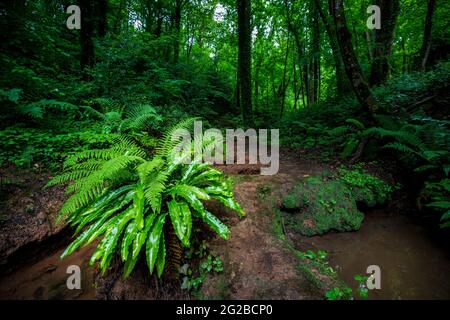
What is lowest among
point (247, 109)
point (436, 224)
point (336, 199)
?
point (436, 224)

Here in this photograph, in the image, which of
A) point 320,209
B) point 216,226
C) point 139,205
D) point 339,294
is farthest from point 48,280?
point 320,209

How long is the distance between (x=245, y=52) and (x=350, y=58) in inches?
110

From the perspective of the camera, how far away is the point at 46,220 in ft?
9.85

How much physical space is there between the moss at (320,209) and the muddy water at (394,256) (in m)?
0.14

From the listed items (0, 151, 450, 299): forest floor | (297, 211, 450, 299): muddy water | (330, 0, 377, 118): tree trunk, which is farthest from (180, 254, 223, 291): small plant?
(330, 0, 377, 118): tree trunk

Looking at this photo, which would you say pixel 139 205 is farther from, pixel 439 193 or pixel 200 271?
pixel 439 193

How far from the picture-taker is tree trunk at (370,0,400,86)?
687 cm

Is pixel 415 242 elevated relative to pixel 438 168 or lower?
lower

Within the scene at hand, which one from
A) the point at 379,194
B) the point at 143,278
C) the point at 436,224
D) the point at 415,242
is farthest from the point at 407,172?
the point at 143,278

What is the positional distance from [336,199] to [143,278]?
9.96ft

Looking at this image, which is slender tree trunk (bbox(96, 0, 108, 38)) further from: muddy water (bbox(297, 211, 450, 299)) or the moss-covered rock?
muddy water (bbox(297, 211, 450, 299))

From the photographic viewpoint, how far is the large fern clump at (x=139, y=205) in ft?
7.04

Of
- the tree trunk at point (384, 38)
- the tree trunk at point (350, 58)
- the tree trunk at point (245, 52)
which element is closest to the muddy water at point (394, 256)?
the tree trunk at point (350, 58)
